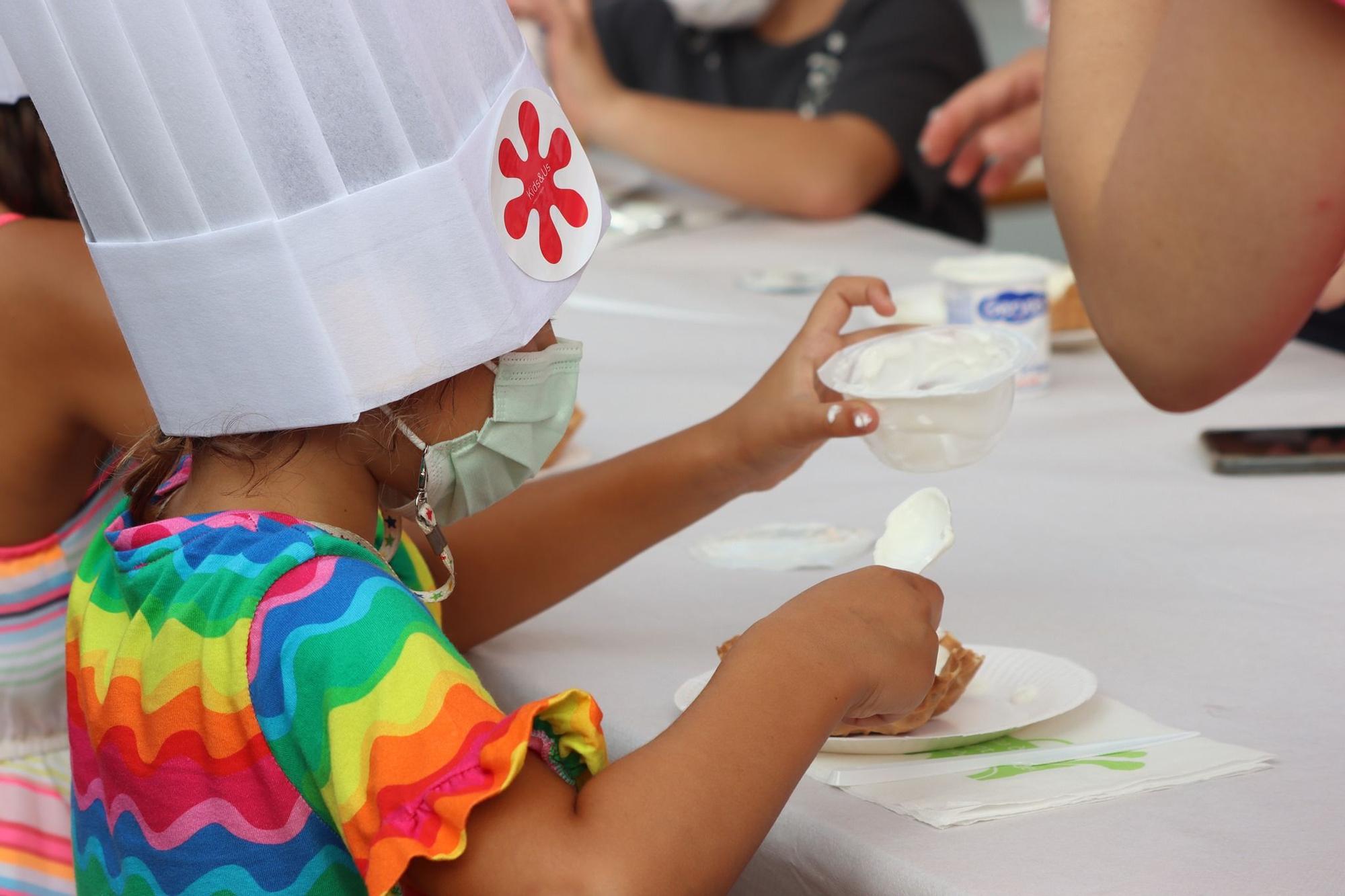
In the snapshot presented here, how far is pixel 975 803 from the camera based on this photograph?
0.69 meters

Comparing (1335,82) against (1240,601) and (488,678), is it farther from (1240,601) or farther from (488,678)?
(488,678)

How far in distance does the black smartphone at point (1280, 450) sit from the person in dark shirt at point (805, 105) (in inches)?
44.5

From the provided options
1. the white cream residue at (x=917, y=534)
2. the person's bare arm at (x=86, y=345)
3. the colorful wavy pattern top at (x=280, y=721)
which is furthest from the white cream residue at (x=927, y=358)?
the person's bare arm at (x=86, y=345)

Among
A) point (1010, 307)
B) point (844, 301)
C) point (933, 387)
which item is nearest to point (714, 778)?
point (933, 387)

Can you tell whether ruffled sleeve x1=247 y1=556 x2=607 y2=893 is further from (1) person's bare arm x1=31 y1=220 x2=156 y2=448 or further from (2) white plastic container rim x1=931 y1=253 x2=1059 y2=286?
(2) white plastic container rim x1=931 y1=253 x2=1059 y2=286

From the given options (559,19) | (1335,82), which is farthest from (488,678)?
(559,19)

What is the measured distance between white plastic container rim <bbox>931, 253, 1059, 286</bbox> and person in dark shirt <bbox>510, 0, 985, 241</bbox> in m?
0.77

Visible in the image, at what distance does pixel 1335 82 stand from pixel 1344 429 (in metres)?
0.83

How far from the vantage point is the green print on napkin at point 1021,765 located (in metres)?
0.73

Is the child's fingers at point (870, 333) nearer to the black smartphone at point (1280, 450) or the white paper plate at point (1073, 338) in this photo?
the black smartphone at point (1280, 450)

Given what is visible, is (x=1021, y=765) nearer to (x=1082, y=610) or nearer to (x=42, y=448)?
(x=1082, y=610)

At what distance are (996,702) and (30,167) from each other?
0.74 metres

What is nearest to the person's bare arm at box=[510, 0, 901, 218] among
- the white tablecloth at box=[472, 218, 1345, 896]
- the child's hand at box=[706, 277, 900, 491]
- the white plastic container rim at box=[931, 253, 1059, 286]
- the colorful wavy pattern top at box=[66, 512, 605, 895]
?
the white tablecloth at box=[472, 218, 1345, 896]

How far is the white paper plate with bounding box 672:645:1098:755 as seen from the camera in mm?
752
